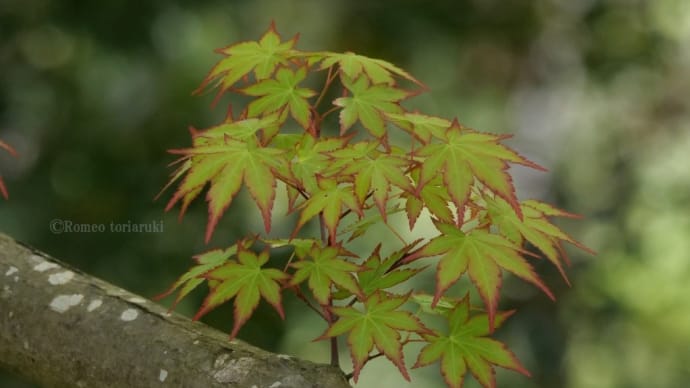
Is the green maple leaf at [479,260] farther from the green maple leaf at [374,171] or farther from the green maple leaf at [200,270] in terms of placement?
the green maple leaf at [200,270]

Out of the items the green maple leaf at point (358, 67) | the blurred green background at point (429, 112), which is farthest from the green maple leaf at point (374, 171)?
the blurred green background at point (429, 112)

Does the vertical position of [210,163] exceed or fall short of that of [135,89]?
it exceeds it

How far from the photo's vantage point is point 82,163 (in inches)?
103

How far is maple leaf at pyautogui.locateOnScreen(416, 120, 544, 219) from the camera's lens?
2.48 ft

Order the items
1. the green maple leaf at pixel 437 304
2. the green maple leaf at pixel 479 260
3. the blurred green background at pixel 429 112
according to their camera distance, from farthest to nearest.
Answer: the blurred green background at pixel 429 112
the green maple leaf at pixel 437 304
the green maple leaf at pixel 479 260

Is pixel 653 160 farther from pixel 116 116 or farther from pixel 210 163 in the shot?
pixel 210 163

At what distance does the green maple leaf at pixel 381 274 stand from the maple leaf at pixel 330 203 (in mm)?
48

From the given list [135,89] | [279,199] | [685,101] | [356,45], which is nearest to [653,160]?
[685,101]

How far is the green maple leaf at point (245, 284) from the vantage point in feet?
2.64

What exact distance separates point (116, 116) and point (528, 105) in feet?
4.58

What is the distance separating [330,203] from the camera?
787 millimetres

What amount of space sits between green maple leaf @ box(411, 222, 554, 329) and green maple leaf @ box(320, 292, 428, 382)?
0.05 metres

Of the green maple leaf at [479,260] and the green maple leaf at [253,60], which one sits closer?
the green maple leaf at [479,260]

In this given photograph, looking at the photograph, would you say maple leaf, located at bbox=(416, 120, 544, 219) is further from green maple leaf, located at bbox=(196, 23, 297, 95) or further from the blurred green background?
the blurred green background
